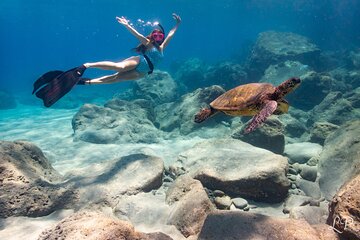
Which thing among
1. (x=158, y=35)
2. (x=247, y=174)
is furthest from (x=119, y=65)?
(x=247, y=174)

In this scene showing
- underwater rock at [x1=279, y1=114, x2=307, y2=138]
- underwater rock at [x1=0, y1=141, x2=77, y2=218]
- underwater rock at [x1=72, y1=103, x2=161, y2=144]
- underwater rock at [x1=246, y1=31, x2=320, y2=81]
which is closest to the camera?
underwater rock at [x1=0, y1=141, x2=77, y2=218]

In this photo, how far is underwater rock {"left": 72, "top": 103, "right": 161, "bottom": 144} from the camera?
907cm

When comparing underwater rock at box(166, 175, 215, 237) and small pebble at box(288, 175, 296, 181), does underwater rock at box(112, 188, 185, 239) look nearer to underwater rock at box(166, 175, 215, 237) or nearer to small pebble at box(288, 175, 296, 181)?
underwater rock at box(166, 175, 215, 237)

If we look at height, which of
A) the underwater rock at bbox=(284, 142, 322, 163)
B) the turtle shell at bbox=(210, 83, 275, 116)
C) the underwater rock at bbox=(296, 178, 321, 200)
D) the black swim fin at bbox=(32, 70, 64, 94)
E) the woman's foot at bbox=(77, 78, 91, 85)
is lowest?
the underwater rock at bbox=(284, 142, 322, 163)

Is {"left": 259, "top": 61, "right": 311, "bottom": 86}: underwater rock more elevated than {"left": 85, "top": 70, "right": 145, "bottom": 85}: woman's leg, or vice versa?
{"left": 85, "top": 70, "right": 145, "bottom": 85}: woman's leg

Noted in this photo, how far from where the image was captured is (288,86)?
3.72m

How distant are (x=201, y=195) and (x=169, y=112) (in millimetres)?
7937

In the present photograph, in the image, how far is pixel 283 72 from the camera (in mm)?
14344

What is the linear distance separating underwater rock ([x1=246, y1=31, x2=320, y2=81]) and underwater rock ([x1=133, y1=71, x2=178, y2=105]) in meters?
5.64

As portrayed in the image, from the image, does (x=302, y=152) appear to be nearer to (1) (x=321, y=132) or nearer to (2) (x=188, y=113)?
(1) (x=321, y=132)

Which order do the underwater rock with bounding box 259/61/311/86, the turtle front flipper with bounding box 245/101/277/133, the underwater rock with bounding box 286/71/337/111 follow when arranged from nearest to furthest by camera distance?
the turtle front flipper with bounding box 245/101/277/133
the underwater rock with bounding box 286/71/337/111
the underwater rock with bounding box 259/61/311/86

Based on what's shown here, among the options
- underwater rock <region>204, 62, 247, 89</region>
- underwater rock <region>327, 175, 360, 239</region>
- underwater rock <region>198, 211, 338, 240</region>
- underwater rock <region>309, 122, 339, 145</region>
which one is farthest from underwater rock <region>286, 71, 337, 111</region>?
underwater rock <region>198, 211, 338, 240</region>

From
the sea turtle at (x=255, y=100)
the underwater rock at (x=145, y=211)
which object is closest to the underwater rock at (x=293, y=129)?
the sea turtle at (x=255, y=100)

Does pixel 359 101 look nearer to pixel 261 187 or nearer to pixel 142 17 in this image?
pixel 261 187
